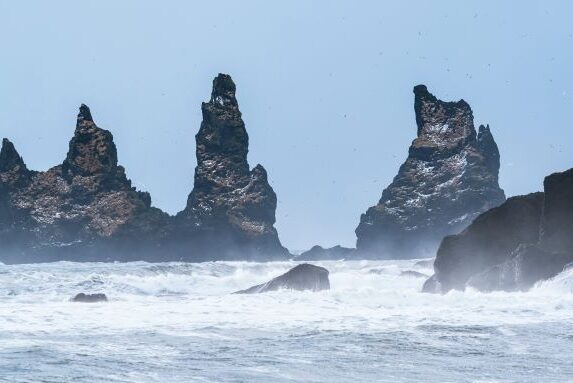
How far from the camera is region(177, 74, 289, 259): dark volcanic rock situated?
123125 mm

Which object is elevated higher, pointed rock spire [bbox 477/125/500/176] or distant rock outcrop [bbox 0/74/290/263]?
pointed rock spire [bbox 477/125/500/176]

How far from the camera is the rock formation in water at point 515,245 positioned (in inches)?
1141

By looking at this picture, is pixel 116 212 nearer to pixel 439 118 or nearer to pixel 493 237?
pixel 439 118

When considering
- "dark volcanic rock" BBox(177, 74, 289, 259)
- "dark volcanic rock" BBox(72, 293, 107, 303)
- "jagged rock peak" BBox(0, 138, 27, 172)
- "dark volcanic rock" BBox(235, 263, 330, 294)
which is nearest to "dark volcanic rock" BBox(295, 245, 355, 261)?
"dark volcanic rock" BBox(177, 74, 289, 259)

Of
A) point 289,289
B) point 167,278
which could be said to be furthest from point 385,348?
point 167,278

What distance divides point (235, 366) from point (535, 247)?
16.9 m

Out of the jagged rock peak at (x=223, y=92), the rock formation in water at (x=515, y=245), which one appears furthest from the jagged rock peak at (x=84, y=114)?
the rock formation in water at (x=515, y=245)

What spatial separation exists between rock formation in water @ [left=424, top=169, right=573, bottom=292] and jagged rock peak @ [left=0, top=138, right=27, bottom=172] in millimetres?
105451

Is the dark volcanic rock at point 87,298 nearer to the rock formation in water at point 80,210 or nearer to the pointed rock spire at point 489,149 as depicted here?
the rock formation in water at point 80,210

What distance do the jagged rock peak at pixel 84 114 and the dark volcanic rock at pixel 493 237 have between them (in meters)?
100

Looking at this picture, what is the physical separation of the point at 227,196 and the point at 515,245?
9652 centimetres

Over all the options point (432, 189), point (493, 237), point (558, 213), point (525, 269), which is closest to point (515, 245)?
point (493, 237)

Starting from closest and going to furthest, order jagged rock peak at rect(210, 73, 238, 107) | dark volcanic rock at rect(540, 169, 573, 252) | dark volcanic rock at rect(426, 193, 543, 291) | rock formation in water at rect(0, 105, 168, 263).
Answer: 1. dark volcanic rock at rect(540, 169, 573, 252)
2. dark volcanic rock at rect(426, 193, 543, 291)
3. rock formation in water at rect(0, 105, 168, 263)
4. jagged rock peak at rect(210, 73, 238, 107)

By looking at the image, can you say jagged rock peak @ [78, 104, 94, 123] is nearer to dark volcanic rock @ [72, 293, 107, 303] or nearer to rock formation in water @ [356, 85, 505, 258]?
rock formation in water @ [356, 85, 505, 258]
